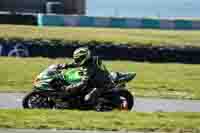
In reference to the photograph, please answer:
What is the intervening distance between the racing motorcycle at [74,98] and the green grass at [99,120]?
5.26ft

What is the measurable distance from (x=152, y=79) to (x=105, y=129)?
11.2m

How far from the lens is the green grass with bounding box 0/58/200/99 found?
1841 cm

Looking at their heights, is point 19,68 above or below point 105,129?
below

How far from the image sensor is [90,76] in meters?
13.1

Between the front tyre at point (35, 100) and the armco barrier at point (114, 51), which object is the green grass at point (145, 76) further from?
the front tyre at point (35, 100)

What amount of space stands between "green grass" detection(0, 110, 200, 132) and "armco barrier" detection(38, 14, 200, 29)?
35.7 metres

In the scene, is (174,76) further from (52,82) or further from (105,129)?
(105,129)

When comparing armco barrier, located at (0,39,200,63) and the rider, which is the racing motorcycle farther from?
armco barrier, located at (0,39,200,63)

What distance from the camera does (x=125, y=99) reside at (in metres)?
13.3

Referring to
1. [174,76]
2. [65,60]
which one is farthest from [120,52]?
[174,76]

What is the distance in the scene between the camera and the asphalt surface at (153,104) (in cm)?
1468

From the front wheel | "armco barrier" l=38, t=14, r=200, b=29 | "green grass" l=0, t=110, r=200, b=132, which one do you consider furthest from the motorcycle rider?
"armco barrier" l=38, t=14, r=200, b=29

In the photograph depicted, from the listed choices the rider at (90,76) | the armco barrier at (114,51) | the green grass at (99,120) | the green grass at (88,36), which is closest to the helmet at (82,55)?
the rider at (90,76)

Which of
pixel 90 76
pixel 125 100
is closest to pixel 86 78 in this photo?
pixel 90 76
